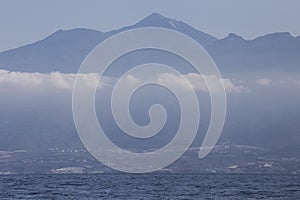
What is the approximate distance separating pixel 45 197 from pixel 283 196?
114 feet

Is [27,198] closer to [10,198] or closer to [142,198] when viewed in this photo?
[10,198]

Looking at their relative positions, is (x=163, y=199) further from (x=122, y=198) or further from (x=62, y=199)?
(x=62, y=199)

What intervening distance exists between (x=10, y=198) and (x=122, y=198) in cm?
1514

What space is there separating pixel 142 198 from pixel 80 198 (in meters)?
8.78

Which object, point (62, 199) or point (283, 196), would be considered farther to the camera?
point (283, 196)

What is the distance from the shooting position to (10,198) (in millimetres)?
102000

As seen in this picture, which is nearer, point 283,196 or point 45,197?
point 45,197

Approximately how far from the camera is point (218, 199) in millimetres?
102875

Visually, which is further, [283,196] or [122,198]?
[283,196]

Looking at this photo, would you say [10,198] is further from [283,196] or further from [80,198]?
[283,196]

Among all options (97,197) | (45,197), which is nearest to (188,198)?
(97,197)

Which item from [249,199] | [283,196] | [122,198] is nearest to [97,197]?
[122,198]

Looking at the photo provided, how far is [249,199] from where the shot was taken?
10344 cm

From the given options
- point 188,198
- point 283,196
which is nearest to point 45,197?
point 188,198
